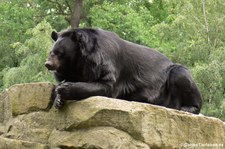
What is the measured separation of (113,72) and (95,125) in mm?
915

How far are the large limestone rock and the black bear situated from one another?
26 centimetres

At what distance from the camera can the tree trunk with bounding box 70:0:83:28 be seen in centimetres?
2351

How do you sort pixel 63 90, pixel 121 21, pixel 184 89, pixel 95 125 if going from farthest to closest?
pixel 121 21 < pixel 184 89 < pixel 63 90 < pixel 95 125

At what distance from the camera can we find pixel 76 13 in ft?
79.1

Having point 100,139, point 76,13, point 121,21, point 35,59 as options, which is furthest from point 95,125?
point 76,13

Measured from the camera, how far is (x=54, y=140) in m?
6.75

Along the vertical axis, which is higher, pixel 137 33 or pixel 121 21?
pixel 121 21

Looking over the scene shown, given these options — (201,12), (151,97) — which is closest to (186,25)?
(201,12)

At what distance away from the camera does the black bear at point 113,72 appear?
705cm

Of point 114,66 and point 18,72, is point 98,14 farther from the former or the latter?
point 114,66

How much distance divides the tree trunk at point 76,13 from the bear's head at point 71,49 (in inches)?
630

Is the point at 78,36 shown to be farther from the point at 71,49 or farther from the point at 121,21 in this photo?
the point at 121,21

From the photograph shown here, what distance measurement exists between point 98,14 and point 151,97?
1542 cm

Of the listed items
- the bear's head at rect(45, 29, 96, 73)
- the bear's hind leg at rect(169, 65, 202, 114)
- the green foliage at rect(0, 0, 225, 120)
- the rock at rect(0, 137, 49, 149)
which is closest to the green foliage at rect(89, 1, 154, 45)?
the green foliage at rect(0, 0, 225, 120)
